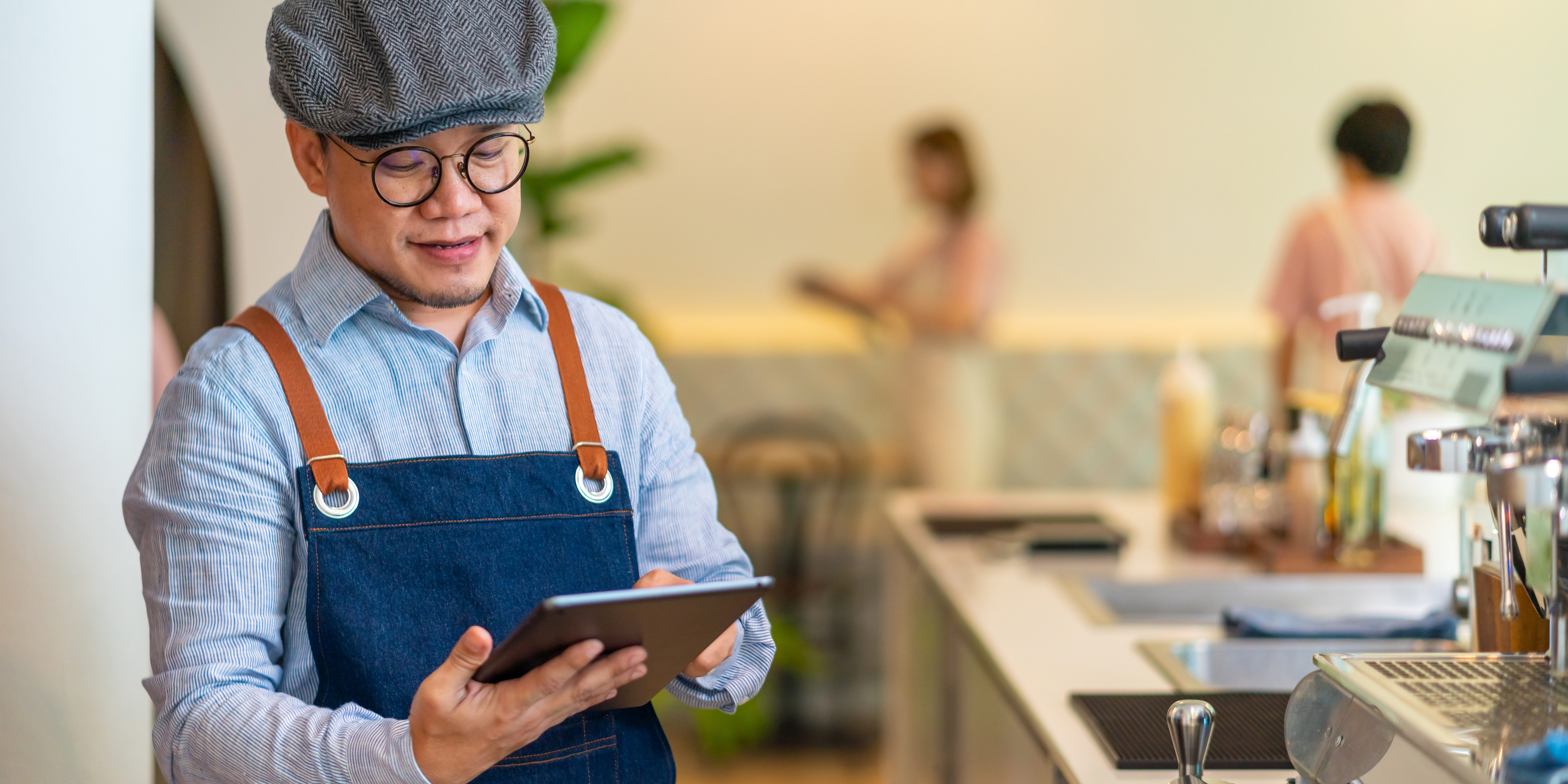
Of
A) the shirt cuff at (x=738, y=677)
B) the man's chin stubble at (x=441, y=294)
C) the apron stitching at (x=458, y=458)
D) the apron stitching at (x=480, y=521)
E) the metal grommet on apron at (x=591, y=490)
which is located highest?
the man's chin stubble at (x=441, y=294)

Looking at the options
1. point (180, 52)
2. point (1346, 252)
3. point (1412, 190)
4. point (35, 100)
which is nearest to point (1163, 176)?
point (1412, 190)

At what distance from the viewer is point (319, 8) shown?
42.9 inches

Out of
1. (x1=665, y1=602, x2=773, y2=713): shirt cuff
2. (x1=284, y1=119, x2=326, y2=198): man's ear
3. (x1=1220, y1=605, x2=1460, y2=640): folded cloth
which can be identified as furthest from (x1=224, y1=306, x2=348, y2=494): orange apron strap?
(x1=1220, y1=605, x2=1460, y2=640): folded cloth

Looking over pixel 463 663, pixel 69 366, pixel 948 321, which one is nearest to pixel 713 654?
pixel 463 663

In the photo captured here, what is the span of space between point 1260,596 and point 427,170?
1524 millimetres

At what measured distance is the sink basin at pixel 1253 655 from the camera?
1.65 m

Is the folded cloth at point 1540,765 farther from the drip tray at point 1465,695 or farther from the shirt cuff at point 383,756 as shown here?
the shirt cuff at point 383,756

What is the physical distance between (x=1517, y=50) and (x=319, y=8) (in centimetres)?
485

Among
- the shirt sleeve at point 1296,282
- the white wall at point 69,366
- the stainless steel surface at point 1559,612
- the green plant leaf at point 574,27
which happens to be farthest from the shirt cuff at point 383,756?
the shirt sleeve at point 1296,282

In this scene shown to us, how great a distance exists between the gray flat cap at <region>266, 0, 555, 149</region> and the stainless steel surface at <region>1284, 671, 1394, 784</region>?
0.79 m

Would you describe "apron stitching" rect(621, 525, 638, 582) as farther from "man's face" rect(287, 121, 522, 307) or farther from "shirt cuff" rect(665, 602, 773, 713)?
"man's face" rect(287, 121, 522, 307)

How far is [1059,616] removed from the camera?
1937mm

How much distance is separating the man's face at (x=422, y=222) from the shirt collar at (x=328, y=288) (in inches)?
0.5

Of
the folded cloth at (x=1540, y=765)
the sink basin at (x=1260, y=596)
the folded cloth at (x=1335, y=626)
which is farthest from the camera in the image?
the sink basin at (x=1260, y=596)
